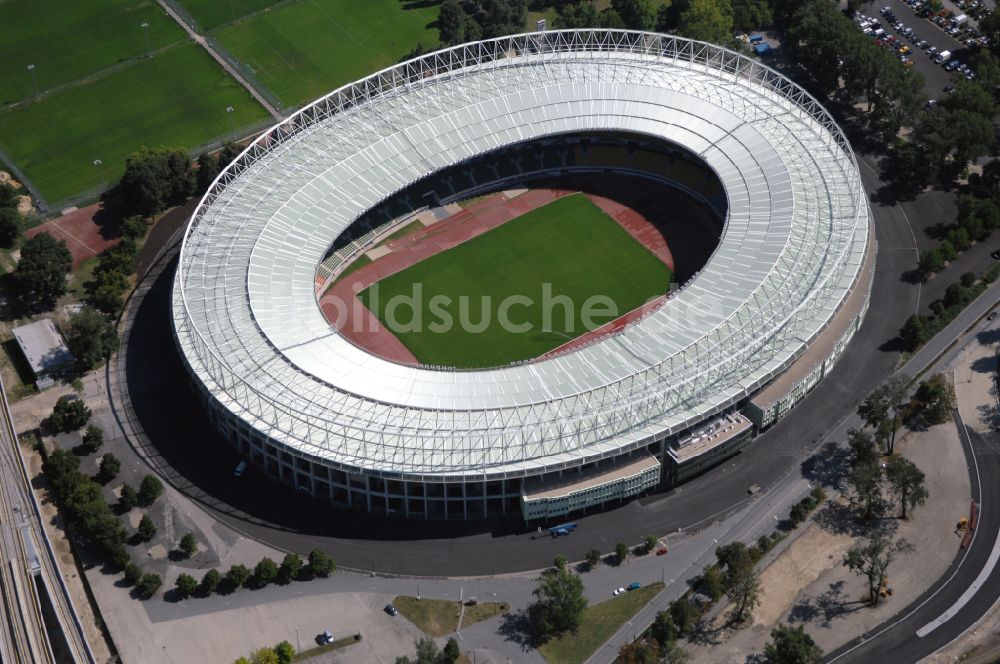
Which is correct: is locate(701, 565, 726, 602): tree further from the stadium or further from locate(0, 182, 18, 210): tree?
locate(0, 182, 18, 210): tree

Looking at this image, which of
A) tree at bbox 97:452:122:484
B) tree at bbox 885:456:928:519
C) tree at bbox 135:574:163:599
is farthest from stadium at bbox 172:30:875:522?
tree at bbox 135:574:163:599

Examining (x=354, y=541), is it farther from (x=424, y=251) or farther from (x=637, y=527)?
(x=424, y=251)

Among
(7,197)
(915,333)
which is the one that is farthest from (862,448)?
(7,197)

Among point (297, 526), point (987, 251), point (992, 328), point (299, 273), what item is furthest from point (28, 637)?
point (987, 251)

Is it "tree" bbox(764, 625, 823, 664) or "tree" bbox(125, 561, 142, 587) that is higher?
"tree" bbox(125, 561, 142, 587)

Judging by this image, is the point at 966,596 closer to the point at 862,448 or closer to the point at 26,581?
the point at 862,448

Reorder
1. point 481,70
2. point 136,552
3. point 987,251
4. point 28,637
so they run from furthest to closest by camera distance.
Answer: point 481,70
point 987,251
point 136,552
point 28,637

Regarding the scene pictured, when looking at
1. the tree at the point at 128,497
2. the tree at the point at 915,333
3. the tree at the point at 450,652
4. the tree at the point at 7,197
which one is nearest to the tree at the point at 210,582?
the tree at the point at 128,497
